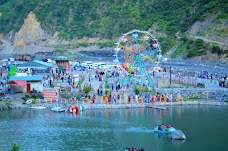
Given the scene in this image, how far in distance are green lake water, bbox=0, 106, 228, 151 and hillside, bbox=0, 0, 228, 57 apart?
3196cm

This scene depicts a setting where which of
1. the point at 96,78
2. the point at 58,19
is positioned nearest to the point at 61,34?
the point at 58,19

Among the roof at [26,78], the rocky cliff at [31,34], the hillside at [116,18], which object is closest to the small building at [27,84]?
the roof at [26,78]

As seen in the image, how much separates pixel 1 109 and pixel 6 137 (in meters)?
11.4

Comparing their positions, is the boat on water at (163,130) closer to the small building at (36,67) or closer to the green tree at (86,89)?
the green tree at (86,89)

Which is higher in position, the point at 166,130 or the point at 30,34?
the point at 30,34

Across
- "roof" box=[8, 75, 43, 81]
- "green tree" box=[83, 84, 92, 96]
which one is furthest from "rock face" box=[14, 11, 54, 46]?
"green tree" box=[83, 84, 92, 96]

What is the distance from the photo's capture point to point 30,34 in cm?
13325

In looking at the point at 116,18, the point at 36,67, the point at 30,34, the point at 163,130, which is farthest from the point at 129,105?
the point at 30,34

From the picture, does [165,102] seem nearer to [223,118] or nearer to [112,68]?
[223,118]

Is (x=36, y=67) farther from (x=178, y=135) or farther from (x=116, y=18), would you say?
(x=116, y=18)

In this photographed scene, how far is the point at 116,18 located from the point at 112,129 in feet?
236

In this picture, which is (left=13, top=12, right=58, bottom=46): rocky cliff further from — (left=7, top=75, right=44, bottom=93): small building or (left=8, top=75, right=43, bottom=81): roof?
(left=7, top=75, right=44, bottom=93): small building

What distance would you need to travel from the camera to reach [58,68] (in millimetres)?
76688

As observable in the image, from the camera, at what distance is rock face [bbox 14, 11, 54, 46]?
131 m
